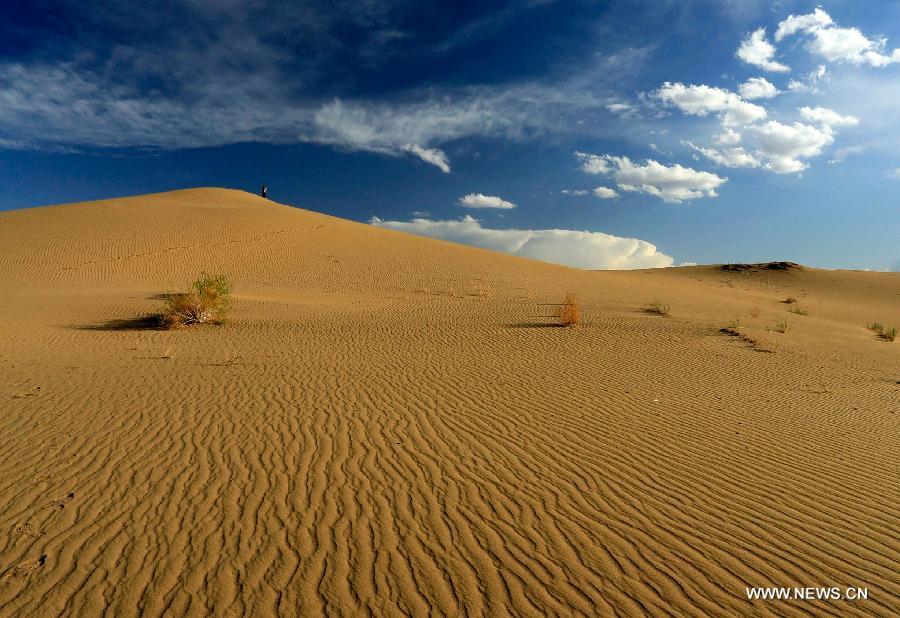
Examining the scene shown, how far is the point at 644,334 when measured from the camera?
13242mm

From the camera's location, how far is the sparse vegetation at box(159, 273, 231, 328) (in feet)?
43.9

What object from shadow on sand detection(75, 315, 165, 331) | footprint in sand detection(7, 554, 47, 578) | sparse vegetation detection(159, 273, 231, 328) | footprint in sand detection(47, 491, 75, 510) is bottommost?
footprint in sand detection(7, 554, 47, 578)

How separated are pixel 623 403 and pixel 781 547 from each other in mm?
3785

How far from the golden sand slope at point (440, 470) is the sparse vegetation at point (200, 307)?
537 millimetres

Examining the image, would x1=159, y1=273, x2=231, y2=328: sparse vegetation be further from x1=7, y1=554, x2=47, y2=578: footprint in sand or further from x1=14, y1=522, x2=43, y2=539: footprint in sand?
x1=7, y1=554, x2=47, y2=578: footprint in sand

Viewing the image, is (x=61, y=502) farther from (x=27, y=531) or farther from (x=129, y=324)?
(x=129, y=324)

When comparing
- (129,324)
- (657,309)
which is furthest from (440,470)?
(657,309)

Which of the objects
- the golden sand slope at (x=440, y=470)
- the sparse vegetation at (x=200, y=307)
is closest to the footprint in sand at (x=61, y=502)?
the golden sand slope at (x=440, y=470)

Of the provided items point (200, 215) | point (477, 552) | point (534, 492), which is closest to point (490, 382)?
point (534, 492)

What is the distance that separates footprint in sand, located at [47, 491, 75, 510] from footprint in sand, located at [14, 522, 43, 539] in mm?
287

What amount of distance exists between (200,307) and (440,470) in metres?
11.3

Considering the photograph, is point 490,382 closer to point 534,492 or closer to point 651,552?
point 534,492

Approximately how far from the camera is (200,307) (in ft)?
45.4

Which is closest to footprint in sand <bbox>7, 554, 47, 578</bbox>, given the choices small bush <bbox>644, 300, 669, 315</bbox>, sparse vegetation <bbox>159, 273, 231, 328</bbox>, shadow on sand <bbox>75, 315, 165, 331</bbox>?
sparse vegetation <bbox>159, 273, 231, 328</bbox>
